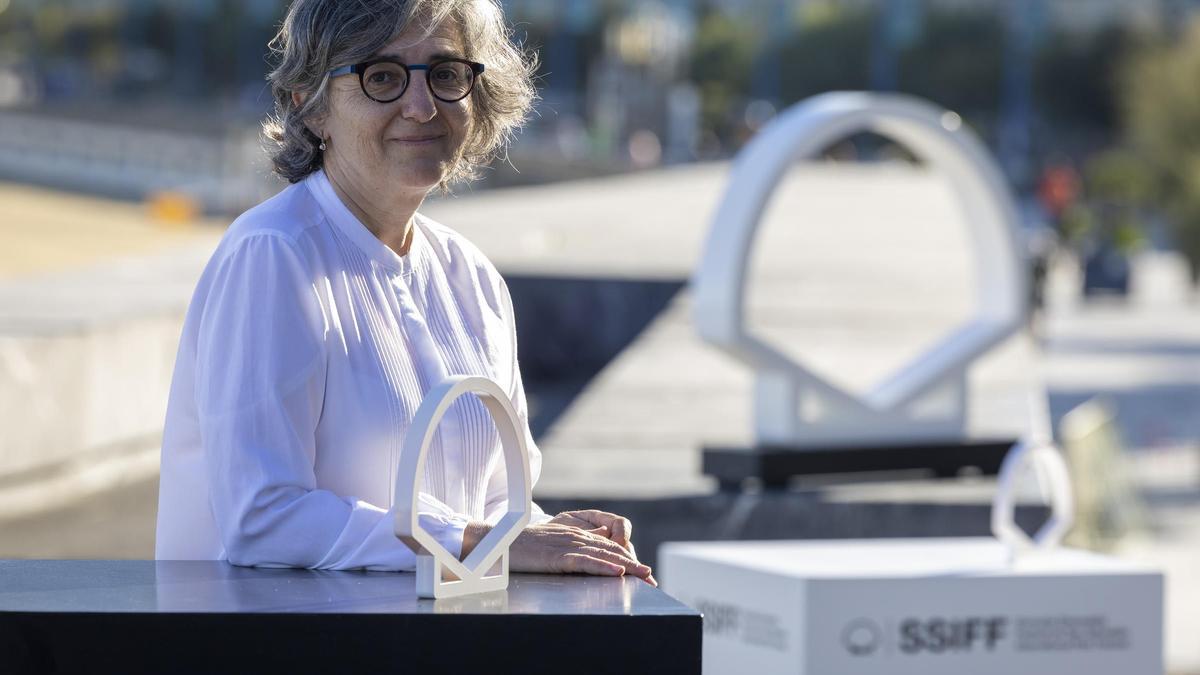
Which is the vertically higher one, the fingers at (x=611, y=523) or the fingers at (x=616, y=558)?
the fingers at (x=611, y=523)

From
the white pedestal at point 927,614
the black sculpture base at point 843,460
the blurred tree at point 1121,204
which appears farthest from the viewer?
the blurred tree at point 1121,204

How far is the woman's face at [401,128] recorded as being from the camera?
8.48ft

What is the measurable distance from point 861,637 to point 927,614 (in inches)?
5.9

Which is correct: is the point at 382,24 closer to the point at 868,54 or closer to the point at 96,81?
the point at 868,54

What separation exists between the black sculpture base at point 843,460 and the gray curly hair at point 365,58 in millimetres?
2868

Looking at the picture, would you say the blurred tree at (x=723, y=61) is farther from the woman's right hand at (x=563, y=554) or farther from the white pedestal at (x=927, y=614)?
the woman's right hand at (x=563, y=554)

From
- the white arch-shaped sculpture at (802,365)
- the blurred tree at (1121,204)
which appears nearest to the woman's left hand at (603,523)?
the white arch-shaped sculpture at (802,365)

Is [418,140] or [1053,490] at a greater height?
[418,140]

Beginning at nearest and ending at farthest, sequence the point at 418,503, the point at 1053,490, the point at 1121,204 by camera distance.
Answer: the point at 418,503
the point at 1053,490
the point at 1121,204

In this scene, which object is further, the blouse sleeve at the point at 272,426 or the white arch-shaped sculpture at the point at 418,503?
the blouse sleeve at the point at 272,426

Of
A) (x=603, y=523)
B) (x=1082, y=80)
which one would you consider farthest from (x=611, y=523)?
(x=1082, y=80)

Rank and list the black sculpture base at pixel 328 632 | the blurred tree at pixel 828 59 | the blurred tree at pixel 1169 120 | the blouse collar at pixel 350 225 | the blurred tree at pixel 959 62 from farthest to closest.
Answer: the blurred tree at pixel 828 59 < the blurred tree at pixel 959 62 < the blurred tree at pixel 1169 120 < the blouse collar at pixel 350 225 < the black sculpture base at pixel 328 632

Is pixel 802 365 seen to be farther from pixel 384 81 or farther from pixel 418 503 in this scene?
pixel 418 503

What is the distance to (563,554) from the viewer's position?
247cm
